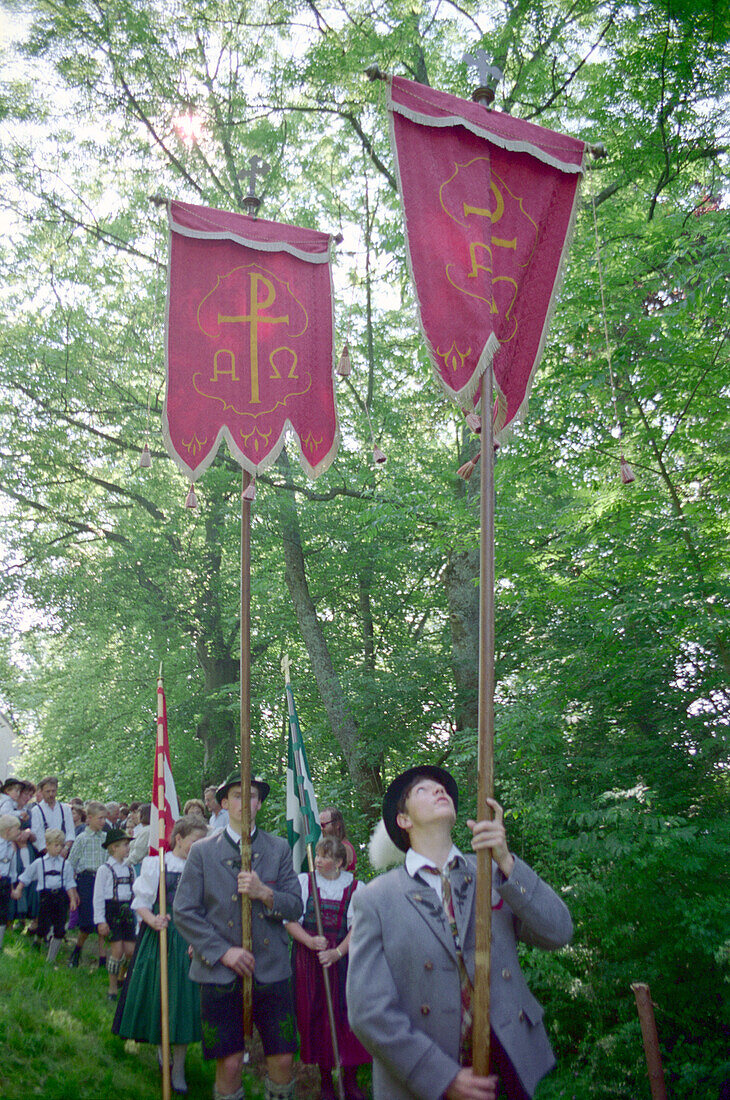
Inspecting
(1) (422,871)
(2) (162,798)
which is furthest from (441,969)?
(2) (162,798)

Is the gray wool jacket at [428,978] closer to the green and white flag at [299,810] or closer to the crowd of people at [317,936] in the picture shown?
the crowd of people at [317,936]

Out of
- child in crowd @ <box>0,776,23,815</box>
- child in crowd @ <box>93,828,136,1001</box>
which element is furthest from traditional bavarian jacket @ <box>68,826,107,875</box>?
child in crowd @ <box>93,828,136,1001</box>

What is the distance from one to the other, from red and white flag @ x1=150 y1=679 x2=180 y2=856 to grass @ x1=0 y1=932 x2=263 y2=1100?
1310 mm

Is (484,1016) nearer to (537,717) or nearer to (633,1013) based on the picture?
(633,1013)

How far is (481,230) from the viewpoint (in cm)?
421

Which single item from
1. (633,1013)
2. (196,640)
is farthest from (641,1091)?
(196,640)

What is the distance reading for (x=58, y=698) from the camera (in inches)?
875

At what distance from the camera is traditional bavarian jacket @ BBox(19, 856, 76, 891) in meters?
8.91

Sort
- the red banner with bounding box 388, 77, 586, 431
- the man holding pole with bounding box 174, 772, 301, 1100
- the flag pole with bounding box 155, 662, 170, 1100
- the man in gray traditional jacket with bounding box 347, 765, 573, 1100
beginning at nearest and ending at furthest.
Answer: the man in gray traditional jacket with bounding box 347, 765, 573, 1100, the red banner with bounding box 388, 77, 586, 431, the man holding pole with bounding box 174, 772, 301, 1100, the flag pole with bounding box 155, 662, 170, 1100

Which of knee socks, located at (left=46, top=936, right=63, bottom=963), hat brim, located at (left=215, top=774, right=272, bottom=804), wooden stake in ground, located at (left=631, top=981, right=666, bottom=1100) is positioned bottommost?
knee socks, located at (left=46, top=936, right=63, bottom=963)

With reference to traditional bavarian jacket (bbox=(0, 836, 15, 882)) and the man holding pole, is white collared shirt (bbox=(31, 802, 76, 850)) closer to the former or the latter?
traditional bavarian jacket (bbox=(0, 836, 15, 882))

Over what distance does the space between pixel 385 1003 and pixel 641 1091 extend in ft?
11.7

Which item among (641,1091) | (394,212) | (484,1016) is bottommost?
(641,1091)

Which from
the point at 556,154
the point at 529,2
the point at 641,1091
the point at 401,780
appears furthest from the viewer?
the point at 529,2
